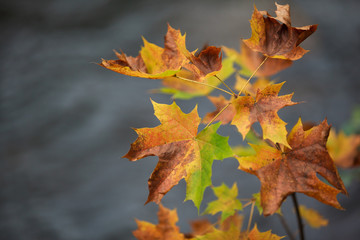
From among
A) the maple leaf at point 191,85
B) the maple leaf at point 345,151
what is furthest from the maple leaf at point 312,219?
the maple leaf at point 191,85

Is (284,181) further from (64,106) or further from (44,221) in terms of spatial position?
(64,106)

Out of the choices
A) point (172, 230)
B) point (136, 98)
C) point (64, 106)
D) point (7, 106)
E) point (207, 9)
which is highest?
point (207, 9)

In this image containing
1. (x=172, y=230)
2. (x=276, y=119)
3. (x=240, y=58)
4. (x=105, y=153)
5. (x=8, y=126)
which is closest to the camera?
(x=276, y=119)

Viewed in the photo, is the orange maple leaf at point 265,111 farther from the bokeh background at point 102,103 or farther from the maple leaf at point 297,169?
the bokeh background at point 102,103

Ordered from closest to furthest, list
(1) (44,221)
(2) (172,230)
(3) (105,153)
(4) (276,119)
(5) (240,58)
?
(4) (276,119), (2) (172,230), (5) (240,58), (1) (44,221), (3) (105,153)

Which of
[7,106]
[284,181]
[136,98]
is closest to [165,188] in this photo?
[284,181]

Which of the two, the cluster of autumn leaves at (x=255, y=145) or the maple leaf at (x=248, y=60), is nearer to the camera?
the cluster of autumn leaves at (x=255, y=145)

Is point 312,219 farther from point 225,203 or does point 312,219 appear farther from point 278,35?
point 278,35

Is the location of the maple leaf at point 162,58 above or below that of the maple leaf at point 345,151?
above
